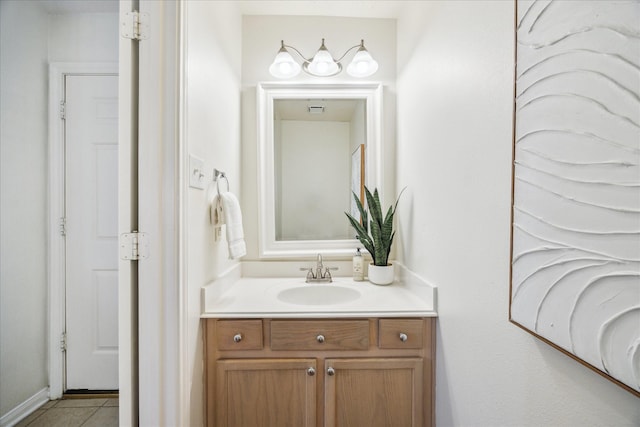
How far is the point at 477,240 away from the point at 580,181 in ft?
1.32

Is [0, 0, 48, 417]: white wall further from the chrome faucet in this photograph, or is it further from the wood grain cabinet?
the chrome faucet

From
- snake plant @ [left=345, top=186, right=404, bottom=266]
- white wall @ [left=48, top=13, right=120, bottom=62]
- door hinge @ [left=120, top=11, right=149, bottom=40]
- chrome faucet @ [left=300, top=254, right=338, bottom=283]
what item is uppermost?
white wall @ [left=48, top=13, right=120, bottom=62]

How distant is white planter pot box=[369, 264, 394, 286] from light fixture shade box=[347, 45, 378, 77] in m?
1.21

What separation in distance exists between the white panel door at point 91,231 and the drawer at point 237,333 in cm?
111

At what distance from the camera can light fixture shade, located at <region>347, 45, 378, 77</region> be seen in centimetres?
172

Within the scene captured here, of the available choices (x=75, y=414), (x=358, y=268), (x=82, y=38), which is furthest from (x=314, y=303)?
(x=82, y=38)

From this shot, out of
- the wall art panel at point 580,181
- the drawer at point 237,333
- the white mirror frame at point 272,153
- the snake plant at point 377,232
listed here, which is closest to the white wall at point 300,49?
the white mirror frame at point 272,153

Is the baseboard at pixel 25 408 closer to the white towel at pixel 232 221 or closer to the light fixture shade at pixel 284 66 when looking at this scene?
the white towel at pixel 232 221

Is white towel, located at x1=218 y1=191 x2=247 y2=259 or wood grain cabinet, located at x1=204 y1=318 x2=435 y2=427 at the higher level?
white towel, located at x1=218 y1=191 x2=247 y2=259

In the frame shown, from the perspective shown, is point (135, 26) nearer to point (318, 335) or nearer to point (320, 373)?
point (318, 335)

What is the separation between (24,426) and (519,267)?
8.46 feet

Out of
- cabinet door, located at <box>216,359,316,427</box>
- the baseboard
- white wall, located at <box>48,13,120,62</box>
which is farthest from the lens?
white wall, located at <box>48,13,120,62</box>

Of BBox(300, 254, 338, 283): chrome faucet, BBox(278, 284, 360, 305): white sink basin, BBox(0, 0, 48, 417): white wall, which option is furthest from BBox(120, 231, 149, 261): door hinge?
BBox(0, 0, 48, 417): white wall

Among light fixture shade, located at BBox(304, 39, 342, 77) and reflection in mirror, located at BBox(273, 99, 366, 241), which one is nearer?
light fixture shade, located at BBox(304, 39, 342, 77)
